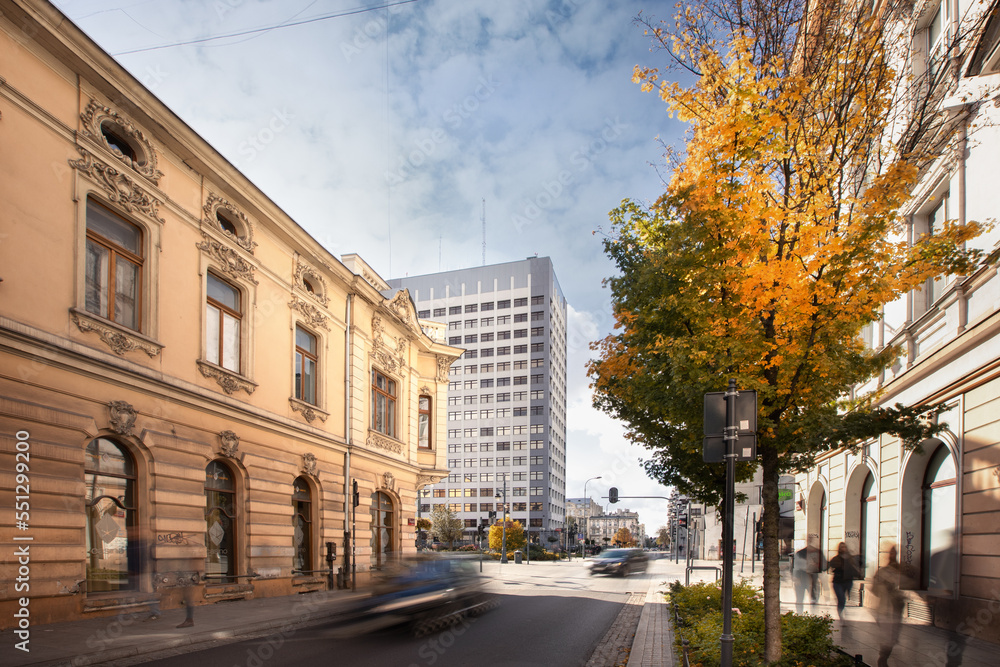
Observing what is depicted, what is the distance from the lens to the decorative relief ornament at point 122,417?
1370 cm

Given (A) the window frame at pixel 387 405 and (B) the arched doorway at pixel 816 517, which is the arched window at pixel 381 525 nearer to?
(A) the window frame at pixel 387 405

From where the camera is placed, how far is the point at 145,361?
581 inches

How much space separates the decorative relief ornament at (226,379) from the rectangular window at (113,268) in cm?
233

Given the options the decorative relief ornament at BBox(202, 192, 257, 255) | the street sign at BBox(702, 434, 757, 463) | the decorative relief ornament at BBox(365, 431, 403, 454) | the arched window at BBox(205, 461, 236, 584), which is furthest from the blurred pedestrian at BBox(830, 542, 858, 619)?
the decorative relief ornament at BBox(202, 192, 257, 255)

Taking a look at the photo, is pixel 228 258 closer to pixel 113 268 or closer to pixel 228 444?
pixel 113 268

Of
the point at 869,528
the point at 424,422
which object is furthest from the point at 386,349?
the point at 869,528

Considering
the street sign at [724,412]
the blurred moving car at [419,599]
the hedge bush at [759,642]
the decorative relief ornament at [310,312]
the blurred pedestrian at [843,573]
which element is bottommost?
the blurred pedestrian at [843,573]

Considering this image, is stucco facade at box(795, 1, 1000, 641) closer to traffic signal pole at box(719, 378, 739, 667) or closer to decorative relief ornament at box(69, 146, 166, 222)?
traffic signal pole at box(719, 378, 739, 667)

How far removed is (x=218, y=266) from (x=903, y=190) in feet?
51.7

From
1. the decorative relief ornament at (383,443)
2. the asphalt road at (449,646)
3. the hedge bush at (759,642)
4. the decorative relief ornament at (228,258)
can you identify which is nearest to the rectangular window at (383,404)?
the decorative relief ornament at (383,443)

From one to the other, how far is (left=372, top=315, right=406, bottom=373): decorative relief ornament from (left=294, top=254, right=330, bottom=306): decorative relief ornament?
3840mm

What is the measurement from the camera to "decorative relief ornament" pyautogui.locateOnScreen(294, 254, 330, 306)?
2198 centimetres

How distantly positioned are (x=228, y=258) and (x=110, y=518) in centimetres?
738

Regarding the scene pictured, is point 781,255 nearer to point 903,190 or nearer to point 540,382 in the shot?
point 903,190
